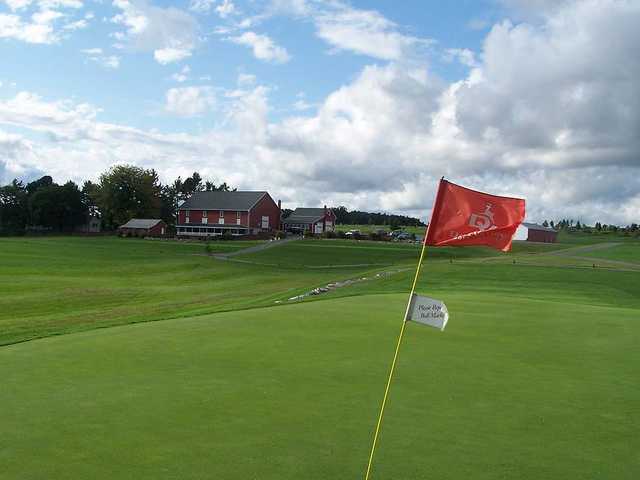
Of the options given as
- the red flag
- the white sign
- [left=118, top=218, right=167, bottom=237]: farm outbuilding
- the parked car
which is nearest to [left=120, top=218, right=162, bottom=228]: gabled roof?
[left=118, top=218, right=167, bottom=237]: farm outbuilding

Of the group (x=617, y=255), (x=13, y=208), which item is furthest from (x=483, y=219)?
(x=13, y=208)

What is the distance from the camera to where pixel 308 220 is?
116875 mm

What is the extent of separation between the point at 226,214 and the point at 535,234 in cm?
5450

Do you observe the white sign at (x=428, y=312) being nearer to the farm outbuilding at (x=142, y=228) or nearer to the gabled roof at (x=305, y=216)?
the farm outbuilding at (x=142, y=228)

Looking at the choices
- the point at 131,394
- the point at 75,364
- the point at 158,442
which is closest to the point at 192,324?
the point at 75,364

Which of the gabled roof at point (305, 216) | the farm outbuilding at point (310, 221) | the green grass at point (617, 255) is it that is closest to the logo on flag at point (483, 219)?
the green grass at point (617, 255)

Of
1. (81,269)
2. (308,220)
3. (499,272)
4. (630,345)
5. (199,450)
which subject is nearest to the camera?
(199,450)

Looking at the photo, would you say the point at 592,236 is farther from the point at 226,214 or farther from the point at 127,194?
the point at 127,194

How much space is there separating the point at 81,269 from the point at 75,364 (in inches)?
1534

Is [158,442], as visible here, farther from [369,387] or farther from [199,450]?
[369,387]

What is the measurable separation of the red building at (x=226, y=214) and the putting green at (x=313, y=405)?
8661 centimetres

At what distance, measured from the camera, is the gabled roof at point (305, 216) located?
117 metres

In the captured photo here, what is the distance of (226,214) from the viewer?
10012 centimetres

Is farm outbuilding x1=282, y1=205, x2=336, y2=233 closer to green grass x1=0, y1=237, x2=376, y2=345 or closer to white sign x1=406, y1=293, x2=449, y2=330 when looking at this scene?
green grass x1=0, y1=237, x2=376, y2=345
